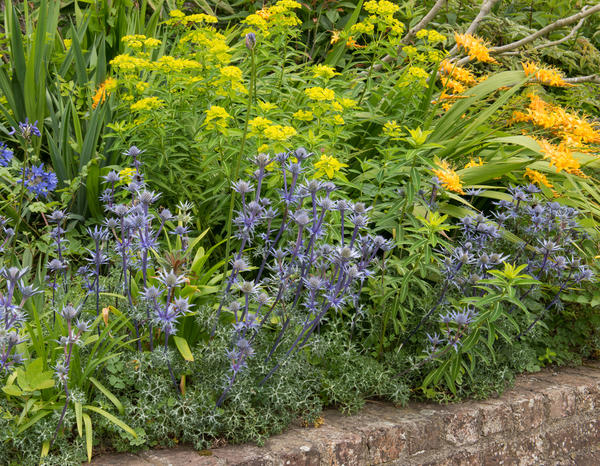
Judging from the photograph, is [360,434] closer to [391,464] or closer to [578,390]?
[391,464]

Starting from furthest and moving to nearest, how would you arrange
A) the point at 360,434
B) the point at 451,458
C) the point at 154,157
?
the point at 154,157 < the point at 451,458 < the point at 360,434

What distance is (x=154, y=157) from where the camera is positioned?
3.29 metres

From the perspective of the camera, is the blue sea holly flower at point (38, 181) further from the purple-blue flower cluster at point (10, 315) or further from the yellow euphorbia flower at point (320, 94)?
the yellow euphorbia flower at point (320, 94)

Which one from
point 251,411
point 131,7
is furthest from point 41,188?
point 131,7

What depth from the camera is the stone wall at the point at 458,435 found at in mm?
2174

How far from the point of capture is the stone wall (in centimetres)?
217

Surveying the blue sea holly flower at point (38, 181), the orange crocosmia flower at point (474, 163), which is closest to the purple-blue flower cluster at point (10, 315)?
the blue sea holly flower at point (38, 181)

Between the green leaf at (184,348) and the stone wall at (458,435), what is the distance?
1.02 feet

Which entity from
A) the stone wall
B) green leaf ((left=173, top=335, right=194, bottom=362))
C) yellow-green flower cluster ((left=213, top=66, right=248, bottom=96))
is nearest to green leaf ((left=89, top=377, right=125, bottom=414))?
the stone wall

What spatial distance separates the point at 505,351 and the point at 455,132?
1477 mm

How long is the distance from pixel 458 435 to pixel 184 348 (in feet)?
4.07

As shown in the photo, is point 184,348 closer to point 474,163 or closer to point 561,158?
point 561,158

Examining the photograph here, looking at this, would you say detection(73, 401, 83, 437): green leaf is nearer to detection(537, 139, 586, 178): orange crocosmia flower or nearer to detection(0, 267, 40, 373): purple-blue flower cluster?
detection(0, 267, 40, 373): purple-blue flower cluster

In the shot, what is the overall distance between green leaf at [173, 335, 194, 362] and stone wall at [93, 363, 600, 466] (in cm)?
31
